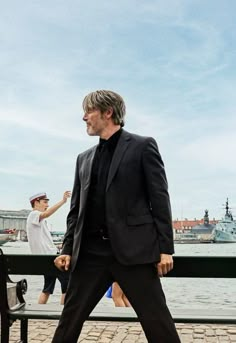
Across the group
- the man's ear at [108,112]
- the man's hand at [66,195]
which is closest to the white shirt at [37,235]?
the man's hand at [66,195]

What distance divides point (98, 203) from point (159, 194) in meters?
0.36

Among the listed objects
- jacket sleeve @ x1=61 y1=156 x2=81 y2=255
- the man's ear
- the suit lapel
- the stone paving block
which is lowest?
the stone paving block

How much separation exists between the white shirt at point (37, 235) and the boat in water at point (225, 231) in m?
111

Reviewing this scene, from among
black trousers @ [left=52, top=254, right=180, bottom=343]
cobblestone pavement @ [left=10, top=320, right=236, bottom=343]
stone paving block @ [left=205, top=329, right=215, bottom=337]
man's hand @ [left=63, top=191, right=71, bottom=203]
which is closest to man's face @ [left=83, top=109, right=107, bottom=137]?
black trousers @ [left=52, top=254, right=180, bottom=343]

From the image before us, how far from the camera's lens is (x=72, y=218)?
3.48 m

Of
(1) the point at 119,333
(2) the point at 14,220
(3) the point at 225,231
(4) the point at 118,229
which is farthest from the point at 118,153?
(3) the point at 225,231

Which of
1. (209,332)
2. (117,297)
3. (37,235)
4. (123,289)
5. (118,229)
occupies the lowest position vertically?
(209,332)

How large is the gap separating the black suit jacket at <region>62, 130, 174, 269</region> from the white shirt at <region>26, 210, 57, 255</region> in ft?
13.8

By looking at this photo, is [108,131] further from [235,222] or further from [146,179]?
[235,222]

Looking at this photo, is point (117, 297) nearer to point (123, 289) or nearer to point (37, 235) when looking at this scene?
point (37, 235)

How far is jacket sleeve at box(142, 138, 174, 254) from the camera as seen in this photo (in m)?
3.09

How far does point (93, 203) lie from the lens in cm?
325

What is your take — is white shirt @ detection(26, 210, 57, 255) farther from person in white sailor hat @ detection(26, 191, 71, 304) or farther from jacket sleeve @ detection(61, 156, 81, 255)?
jacket sleeve @ detection(61, 156, 81, 255)

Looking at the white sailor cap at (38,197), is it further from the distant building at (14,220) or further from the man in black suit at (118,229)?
the distant building at (14,220)
